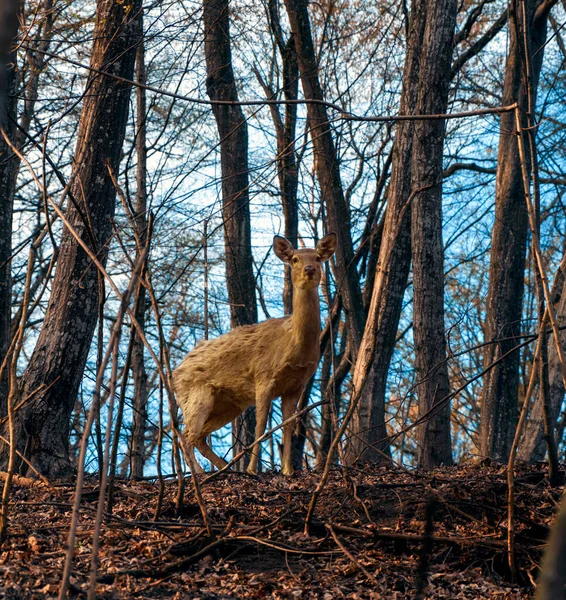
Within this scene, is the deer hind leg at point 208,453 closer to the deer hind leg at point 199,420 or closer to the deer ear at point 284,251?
the deer hind leg at point 199,420

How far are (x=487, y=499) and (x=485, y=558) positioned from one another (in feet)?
2.31

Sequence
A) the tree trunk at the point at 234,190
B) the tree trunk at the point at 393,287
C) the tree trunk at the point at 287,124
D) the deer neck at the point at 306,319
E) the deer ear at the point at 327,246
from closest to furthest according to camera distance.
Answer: the deer neck at the point at 306,319, the deer ear at the point at 327,246, the tree trunk at the point at 393,287, the tree trunk at the point at 234,190, the tree trunk at the point at 287,124

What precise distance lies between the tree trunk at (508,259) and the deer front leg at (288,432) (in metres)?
4.60

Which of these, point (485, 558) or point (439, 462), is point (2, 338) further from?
point (485, 558)

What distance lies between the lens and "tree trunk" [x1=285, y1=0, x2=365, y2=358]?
1316cm

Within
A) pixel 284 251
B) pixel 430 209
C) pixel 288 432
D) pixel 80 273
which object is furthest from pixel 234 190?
pixel 288 432

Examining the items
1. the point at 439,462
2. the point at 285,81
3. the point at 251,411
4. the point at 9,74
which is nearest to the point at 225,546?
the point at 439,462

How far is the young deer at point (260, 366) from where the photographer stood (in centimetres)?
912

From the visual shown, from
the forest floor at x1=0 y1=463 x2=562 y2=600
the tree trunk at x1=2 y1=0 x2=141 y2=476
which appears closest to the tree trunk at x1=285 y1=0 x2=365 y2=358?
the tree trunk at x1=2 y1=0 x2=141 y2=476

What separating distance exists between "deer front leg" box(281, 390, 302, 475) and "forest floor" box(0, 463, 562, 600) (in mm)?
1726

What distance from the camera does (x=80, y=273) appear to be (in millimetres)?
8500

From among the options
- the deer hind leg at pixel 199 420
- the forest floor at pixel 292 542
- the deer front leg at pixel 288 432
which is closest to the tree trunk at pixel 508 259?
the deer front leg at pixel 288 432

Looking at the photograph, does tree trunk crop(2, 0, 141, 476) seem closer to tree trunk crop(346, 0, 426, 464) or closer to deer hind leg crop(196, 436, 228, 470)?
deer hind leg crop(196, 436, 228, 470)

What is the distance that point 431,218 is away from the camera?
9750mm
